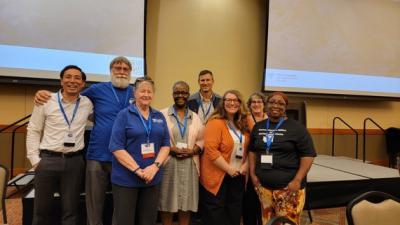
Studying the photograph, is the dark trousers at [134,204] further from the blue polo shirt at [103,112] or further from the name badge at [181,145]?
the name badge at [181,145]

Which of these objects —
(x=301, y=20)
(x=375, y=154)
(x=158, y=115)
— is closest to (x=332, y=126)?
(x=375, y=154)

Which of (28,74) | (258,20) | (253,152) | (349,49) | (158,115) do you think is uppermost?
(258,20)

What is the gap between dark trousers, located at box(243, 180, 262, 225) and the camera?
2648 mm

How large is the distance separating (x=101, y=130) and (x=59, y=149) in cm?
30

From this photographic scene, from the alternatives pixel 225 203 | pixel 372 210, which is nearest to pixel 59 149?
pixel 225 203

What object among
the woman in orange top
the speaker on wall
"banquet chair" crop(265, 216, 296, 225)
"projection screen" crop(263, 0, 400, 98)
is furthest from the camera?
"projection screen" crop(263, 0, 400, 98)

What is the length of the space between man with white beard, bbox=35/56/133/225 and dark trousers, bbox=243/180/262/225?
1.20 meters

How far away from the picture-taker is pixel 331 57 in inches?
218

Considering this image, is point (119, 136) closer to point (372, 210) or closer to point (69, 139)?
point (69, 139)

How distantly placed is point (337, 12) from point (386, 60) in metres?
1.44

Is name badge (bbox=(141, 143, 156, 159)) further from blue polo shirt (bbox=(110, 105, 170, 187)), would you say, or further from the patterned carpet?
the patterned carpet

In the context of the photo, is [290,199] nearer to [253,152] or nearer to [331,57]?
[253,152]

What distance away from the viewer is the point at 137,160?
6.53 feet

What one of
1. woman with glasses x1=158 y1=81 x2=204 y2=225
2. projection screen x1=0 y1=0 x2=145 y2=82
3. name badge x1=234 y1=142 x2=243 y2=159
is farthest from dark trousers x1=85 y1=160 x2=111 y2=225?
projection screen x1=0 y1=0 x2=145 y2=82
